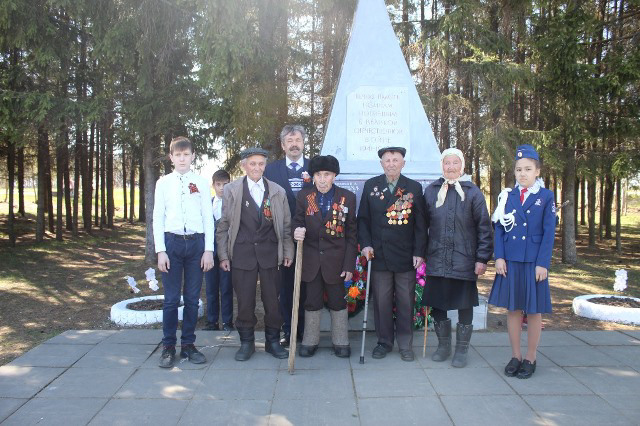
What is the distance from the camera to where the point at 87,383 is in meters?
4.03

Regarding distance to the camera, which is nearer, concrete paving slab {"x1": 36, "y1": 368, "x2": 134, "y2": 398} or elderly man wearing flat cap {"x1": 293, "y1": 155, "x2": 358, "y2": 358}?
concrete paving slab {"x1": 36, "y1": 368, "x2": 134, "y2": 398}

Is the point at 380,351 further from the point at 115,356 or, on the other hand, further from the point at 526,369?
the point at 115,356

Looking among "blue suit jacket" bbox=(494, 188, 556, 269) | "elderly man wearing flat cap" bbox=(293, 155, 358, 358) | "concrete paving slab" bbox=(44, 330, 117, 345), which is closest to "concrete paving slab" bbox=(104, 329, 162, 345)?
"concrete paving slab" bbox=(44, 330, 117, 345)

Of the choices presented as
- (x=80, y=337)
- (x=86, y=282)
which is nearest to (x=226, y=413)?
(x=80, y=337)

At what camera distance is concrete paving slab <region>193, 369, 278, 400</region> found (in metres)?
3.77

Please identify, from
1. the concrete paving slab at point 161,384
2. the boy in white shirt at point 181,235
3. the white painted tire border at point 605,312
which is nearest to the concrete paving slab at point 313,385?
the concrete paving slab at point 161,384

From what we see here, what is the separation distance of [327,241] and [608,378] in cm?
252

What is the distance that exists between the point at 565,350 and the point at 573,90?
7677mm

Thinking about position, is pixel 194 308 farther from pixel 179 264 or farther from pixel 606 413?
pixel 606 413

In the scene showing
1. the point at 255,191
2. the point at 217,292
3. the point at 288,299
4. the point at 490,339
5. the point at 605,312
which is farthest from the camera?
the point at 605,312

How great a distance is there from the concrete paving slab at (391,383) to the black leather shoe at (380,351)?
0.98ft

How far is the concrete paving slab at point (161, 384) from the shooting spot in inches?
150

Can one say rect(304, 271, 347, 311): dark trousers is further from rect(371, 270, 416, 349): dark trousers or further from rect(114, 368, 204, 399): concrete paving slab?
rect(114, 368, 204, 399): concrete paving slab

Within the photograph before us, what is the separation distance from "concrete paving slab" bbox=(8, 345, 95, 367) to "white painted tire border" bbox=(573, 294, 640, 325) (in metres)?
5.72
